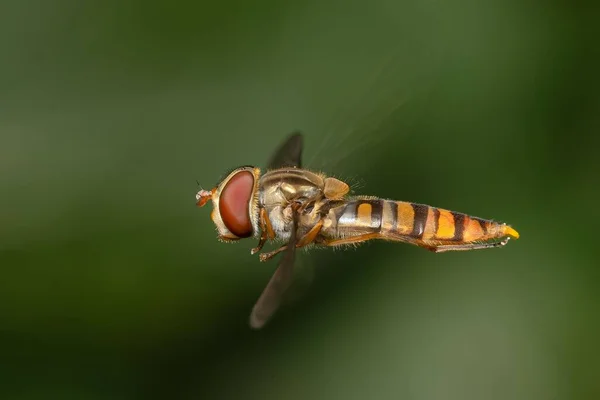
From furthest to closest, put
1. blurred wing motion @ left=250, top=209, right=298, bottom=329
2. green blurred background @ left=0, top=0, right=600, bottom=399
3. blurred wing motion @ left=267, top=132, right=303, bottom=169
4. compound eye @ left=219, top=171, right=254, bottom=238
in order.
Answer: green blurred background @ left=0, top=0, right=600, bottom=399, blurred wing motion @ left=267, top=132, right=303, bottom=169, compound eye @ left=219, top=171, right=254, bottom=238, blurred wing motion @ left=250, top=209, right=298, bottom=329

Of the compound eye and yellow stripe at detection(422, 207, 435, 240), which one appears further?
yellow stripe at detection(422, 207, 435, 240)

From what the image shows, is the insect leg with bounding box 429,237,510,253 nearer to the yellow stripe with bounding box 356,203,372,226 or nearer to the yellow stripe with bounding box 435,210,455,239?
the yellow stripe with bounding box 435,210,455,239

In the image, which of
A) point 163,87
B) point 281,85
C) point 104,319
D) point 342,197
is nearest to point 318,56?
point 281,85

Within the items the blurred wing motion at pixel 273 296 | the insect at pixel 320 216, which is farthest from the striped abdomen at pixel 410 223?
the blurred wing motion at pixel 273 296

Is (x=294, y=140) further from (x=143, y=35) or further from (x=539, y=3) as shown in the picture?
(x=539, y=3)

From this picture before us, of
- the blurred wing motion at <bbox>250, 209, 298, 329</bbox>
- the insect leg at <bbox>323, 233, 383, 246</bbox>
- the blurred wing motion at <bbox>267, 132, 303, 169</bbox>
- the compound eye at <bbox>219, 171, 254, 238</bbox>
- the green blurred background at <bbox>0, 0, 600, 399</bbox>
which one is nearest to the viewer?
the blurred wing motion at <bbox>250, 209, 298, 329</bbox>

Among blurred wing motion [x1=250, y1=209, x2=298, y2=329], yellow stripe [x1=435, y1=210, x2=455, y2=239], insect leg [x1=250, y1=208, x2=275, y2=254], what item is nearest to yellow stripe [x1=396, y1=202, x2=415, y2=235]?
yellow stripe [x1=435, y1=210, x2=455, y2=239]

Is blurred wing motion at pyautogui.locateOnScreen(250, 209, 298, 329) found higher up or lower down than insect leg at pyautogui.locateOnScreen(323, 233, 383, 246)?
lower down

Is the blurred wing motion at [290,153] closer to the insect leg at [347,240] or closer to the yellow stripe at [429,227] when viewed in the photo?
the insect leg at [347,240]

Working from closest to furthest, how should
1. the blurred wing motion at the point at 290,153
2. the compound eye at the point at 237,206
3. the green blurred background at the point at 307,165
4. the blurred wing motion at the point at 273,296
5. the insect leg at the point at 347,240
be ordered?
the blurred wing motion at the point at 273,296 → the compound eye at the point at 237,206 → the insect leg at the point at 347,240 → the blurred wing motion at the point at 290,153 → the green blurred background at the point at 307,165
